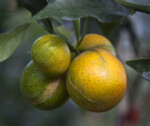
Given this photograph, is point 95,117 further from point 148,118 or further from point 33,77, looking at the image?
point 33,77

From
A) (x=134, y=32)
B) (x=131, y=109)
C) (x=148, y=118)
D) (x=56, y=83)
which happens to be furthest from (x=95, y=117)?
(x=56, y=83)

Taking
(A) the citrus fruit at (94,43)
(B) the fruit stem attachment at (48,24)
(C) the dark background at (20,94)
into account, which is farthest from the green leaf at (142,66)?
(C) the dark background at (20,94)

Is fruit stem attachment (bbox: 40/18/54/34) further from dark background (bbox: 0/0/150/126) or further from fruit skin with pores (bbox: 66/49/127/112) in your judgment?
dark background (bbox: 0/0/150/126)

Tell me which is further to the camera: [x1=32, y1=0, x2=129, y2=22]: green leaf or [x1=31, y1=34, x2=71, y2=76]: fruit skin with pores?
[x1=31, y1=34, x2=71, y2=76]: fruit skin with pores

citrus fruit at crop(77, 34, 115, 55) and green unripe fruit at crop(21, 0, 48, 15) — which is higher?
green unripe fruit at crop(21, 0, 48, 15)

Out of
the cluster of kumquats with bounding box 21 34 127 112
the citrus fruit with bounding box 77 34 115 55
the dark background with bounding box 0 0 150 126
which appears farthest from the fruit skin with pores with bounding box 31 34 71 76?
the dark background with bounding box 0 0 150 126

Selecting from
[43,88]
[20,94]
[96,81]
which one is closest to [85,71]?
[96,81]

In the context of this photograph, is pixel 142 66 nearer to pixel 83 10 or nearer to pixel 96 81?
pixel 96 81
